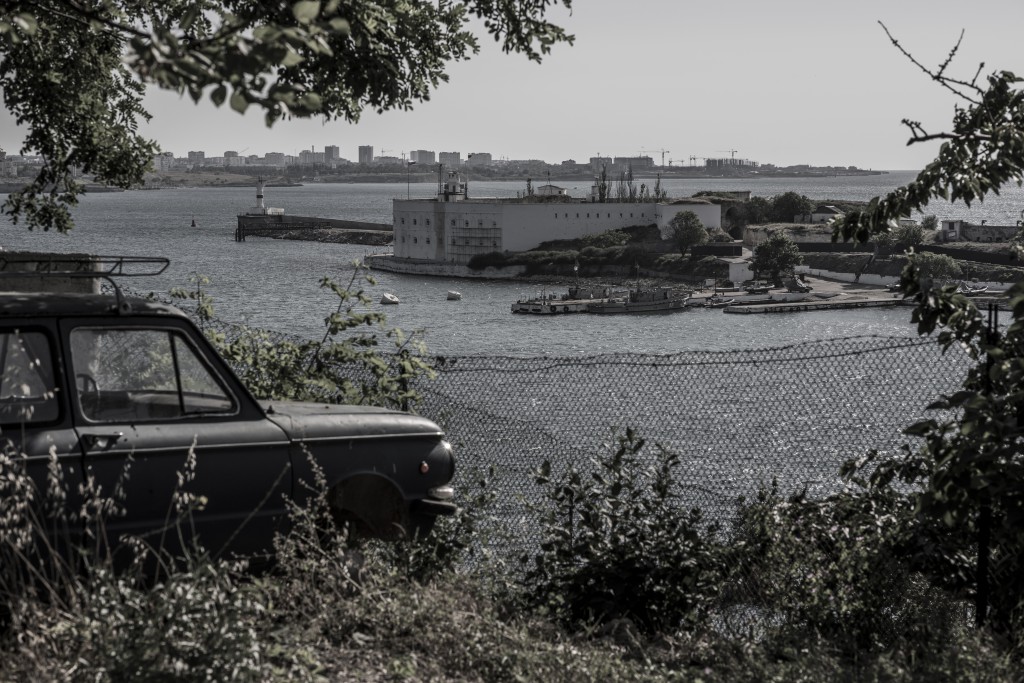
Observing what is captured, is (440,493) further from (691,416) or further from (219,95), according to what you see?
(691,416)

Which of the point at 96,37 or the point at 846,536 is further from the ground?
the point at 96,37

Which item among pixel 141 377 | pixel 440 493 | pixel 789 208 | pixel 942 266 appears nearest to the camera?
pixel 141 377

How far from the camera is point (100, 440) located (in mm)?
5484

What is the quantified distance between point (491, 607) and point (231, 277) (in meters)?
125

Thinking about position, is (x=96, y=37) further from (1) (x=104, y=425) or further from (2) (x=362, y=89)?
(1) (x=104, y=425)

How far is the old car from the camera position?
5.48 meters

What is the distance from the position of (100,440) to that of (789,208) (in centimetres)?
17093

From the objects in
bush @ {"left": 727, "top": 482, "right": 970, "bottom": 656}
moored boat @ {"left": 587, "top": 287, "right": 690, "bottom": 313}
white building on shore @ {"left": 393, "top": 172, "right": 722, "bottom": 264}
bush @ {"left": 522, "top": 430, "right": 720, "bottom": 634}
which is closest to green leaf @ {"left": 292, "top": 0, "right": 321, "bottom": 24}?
bush @ {"left": 522, "top": 430, "right": 720, "bottom": 634}

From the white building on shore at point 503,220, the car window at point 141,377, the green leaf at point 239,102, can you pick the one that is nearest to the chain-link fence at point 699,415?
the car window at point 141,377

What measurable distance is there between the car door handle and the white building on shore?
14035cm

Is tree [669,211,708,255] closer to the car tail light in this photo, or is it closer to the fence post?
the fence post

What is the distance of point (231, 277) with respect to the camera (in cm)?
12750

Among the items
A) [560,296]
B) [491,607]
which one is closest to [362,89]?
[491,607]

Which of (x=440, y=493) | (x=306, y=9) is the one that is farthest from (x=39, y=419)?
(x=306, y=9)
